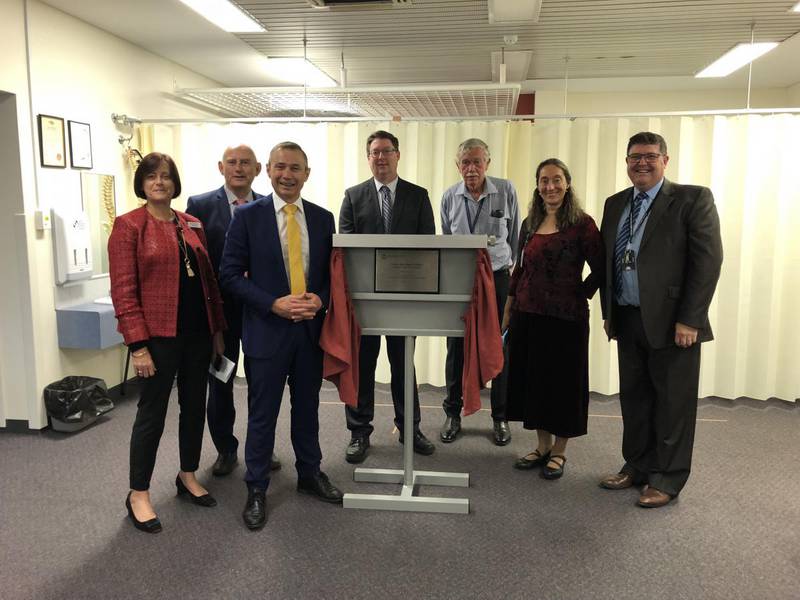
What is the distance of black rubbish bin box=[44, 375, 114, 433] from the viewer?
382cm

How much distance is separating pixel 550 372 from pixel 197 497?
6.01 feet

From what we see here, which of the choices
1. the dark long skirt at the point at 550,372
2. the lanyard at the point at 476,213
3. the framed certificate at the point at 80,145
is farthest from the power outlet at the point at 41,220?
the dark long skirt at the point at 550,372

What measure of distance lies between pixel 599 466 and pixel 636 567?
102 cm

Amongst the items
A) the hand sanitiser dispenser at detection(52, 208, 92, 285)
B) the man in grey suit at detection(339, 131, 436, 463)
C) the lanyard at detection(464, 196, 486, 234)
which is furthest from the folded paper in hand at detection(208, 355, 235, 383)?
the hand sanitiser dispenser at detection(52, 208, 92, 285)

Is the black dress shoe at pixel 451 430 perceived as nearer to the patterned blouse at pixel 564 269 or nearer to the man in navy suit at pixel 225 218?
the patterned blouse at pixel 564 269

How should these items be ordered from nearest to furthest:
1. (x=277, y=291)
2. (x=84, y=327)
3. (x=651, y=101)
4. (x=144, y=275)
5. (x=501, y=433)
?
1. (x=144, y=275)
2. (x=277, y=291)
3. (x=501, y=433)
4. (x=84, y=327)
5. (x=651, y=101)

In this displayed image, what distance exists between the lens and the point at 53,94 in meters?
3.94

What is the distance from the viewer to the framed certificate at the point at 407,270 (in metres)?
2.62

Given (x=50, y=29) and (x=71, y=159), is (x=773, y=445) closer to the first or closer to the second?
(x=71, y=159)

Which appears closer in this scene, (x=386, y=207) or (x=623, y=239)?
(x=623, y=239)

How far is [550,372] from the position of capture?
3166mm

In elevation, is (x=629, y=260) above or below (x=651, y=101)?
below

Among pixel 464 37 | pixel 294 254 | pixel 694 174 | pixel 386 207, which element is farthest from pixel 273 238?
pixel 694 174

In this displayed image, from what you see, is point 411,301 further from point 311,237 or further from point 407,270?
point 311,237
